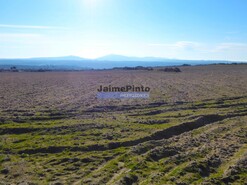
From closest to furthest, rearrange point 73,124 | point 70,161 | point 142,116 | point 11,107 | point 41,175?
point 41,175
point 70,161
point 73,124
point 142,116
point 11,107

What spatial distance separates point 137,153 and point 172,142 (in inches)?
94.6

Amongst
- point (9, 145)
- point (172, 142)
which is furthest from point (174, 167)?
point (9, 145)

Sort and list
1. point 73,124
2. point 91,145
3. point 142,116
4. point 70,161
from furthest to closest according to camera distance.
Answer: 1. point 142,116
2. point 73,124
3. point 91,145
4. point 70,161

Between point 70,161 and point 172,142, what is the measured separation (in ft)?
17.3

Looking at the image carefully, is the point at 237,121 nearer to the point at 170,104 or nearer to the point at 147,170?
the point at 170,104

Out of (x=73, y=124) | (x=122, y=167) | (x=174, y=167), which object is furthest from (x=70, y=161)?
(x=73, y=124)

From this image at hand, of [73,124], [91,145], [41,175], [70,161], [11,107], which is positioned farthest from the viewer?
[11,107]

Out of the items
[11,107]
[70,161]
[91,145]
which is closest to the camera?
[70,161]

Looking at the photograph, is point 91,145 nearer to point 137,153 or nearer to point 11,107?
point 137,153

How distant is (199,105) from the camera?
2461 cm

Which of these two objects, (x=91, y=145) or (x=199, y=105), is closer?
(x=91, y=145)

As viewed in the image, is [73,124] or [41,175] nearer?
[41,175]

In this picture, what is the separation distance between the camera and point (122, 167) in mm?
11578

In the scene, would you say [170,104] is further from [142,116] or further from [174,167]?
[174,167]
